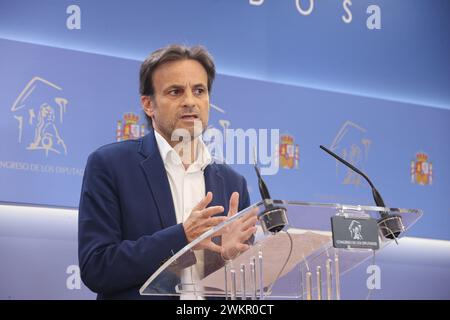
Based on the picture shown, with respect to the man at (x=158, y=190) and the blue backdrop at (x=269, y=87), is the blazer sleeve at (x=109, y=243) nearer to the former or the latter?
the man at (x=158, y=190)

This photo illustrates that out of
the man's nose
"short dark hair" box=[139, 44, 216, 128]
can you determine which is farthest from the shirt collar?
"short dark hair" box=[139, 44, 216, 128]

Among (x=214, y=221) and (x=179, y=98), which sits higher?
(x=179, y=98)

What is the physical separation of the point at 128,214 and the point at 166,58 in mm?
689

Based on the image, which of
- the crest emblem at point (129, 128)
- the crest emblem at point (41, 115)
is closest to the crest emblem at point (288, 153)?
the crest emblem at point (129, 128)

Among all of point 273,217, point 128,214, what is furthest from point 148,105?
point 273,217

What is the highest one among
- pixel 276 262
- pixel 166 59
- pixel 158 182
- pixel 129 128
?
pixel 166 59

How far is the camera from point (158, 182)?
2.73 m

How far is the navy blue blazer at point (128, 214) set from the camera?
7.85ft

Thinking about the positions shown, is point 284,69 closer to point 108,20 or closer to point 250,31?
point 250,31

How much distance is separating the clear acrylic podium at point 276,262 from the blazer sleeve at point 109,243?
21cm

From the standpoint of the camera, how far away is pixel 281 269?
215 centimetres

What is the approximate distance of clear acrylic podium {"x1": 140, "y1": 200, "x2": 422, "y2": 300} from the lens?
1.92 metres

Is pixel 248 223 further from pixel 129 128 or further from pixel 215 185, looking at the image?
pixel 129 128

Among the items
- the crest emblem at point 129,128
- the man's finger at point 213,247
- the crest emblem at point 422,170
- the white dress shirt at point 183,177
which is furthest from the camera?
the crest emblem at point 422,170
